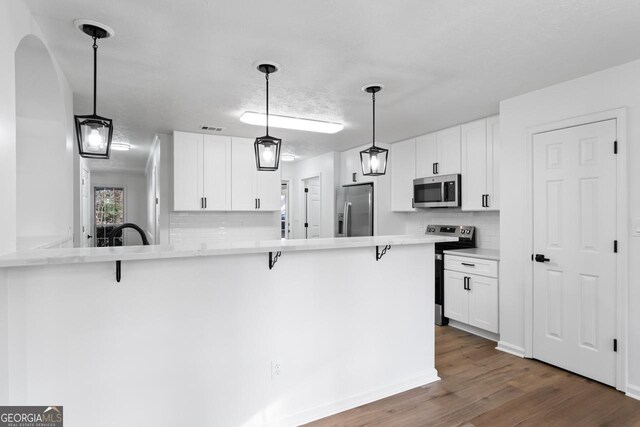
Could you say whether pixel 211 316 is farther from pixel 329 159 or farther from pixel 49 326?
pixel 329 159

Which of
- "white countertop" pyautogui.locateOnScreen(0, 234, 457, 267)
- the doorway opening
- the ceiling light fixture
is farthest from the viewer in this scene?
the doorway opening

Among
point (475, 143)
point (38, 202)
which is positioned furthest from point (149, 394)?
point (475, 143)

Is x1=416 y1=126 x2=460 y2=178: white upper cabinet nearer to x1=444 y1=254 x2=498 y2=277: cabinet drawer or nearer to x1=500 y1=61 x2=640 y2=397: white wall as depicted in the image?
x1=500 y1=61 x2=640 y2=397: white wall

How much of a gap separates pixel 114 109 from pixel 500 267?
413cm

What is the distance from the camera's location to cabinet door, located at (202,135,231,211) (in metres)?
4.66

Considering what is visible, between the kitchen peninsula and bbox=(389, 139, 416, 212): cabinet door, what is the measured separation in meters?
2.32

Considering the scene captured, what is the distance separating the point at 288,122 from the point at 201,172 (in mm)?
1546

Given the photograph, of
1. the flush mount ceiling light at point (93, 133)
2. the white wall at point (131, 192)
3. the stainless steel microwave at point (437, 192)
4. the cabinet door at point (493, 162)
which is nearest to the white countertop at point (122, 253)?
the flush mount ceiling light at point (93, 133)

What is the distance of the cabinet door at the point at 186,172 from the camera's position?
447 centimetres

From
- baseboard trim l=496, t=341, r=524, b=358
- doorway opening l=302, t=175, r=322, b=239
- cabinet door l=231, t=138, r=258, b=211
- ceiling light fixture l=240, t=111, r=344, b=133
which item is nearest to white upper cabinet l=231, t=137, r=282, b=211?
cabinet door l=231, t=138, r=258, b=211

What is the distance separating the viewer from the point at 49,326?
1664mm

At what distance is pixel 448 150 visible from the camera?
441 cm

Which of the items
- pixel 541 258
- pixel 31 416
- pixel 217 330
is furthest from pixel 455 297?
pixel 31 416

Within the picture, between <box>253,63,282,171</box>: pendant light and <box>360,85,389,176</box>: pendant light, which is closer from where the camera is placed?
<box>253,63,282,171</box>: pendant light
